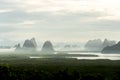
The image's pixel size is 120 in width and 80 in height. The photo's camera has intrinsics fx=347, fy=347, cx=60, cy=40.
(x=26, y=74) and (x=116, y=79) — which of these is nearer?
(x=116, y=79)

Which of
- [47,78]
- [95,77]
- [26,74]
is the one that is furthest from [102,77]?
[26,74]

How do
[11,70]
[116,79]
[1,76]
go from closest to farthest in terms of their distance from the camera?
1. [116,79]
2. [1,76]
3. [11,70]

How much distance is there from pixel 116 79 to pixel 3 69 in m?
27.8

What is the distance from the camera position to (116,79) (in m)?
75.4

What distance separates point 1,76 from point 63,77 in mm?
14491

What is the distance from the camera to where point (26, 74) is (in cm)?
8250

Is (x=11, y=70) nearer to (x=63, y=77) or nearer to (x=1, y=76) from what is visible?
(x=1, y=76)

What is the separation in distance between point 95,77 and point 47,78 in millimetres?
10789

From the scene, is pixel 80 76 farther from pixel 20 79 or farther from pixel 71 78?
pixel 20 79

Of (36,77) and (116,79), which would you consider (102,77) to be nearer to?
(116,79)

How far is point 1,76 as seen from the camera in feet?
265

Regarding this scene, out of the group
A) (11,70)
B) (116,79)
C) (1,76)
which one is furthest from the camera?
(11,70)

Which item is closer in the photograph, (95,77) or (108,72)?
(95,77)

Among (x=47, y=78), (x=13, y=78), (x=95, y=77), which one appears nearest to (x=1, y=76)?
(x=13, y=78)
